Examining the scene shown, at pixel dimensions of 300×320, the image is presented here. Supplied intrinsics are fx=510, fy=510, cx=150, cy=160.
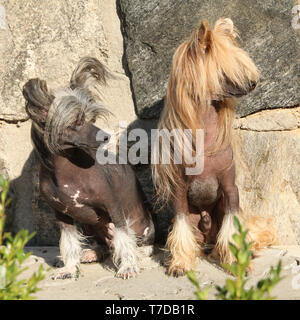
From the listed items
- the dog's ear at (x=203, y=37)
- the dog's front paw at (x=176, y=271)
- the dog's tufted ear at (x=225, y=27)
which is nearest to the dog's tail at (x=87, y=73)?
the dog's ear at (x=203, y=37)

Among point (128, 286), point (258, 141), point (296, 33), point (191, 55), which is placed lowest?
point (128, 286)

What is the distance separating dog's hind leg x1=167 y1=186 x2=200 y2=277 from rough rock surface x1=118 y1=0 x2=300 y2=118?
100 centimetres

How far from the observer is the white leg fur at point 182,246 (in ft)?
12.7

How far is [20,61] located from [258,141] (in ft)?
7.44

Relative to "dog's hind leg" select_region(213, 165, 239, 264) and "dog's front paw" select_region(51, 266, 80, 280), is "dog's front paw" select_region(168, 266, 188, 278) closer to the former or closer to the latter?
"dog's hind leg" select_region(213, 165, 239, 264)

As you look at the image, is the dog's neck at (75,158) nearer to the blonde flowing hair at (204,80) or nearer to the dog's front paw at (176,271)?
the blonde flowing hair at (204,80)

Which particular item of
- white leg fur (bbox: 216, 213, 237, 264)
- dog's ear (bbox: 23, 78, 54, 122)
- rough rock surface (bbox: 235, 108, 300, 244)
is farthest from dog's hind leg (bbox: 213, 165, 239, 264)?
dog's ear (bbox: 23, 78, 54, 122)

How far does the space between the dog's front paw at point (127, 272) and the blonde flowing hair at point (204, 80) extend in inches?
28.4

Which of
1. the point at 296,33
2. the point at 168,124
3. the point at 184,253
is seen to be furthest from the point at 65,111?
the point at 296,33

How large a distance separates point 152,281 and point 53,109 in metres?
1.44

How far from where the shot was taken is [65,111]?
351 centimetres

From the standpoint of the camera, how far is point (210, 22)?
14.2 feet

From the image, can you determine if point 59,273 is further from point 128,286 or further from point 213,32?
point 213,32

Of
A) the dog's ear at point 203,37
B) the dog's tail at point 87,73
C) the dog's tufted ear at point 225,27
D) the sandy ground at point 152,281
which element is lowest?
the sandy ground at point 152,281
